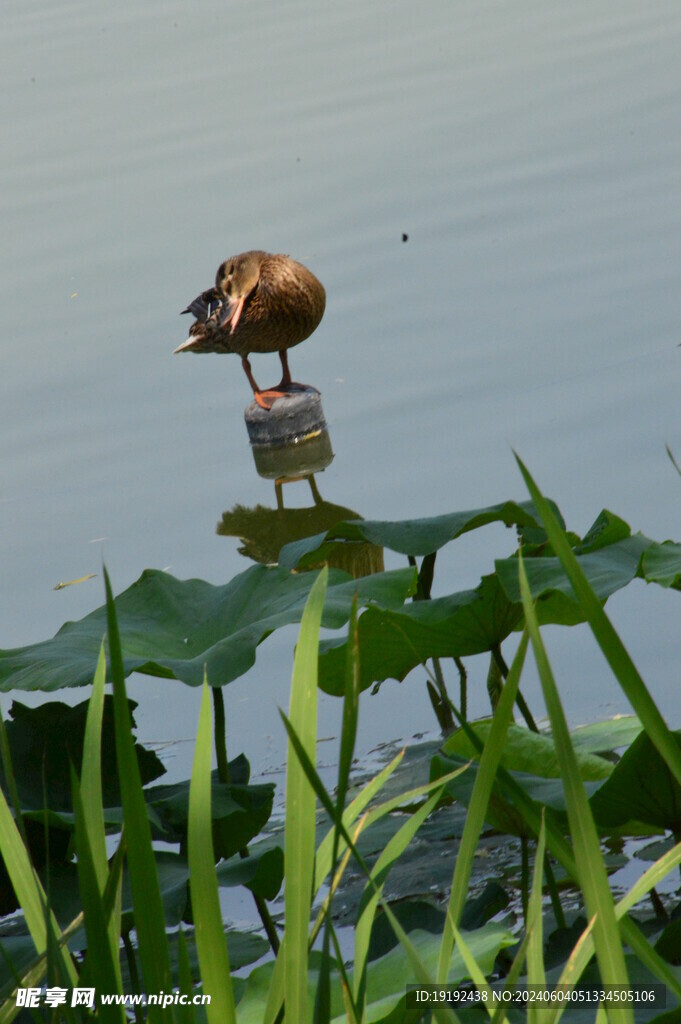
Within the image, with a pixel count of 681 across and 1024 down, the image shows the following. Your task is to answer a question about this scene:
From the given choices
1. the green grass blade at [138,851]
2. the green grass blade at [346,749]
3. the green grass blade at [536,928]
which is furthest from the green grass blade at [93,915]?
the green grass blade at [536,928]

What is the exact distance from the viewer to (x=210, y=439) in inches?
146

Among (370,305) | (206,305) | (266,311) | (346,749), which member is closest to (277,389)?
(266,311)

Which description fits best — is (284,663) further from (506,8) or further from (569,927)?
(506,8)

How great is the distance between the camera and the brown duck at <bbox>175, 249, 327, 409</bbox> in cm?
360

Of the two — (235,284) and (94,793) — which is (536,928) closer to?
(94,793)

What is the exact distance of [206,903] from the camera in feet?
2.91

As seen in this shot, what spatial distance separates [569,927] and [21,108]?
7462mm

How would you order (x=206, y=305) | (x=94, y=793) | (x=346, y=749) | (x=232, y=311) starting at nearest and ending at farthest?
1. (x=346, y=749)
2. (x=94, y=793)
3. (x=232, y=311)
4. (x=206, y=305)

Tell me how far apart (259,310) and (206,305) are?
19 centimetres

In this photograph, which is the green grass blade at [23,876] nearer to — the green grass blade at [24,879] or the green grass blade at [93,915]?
the green grass blade at [24,879]

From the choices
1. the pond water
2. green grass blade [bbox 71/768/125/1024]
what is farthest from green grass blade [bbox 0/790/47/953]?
the pond water

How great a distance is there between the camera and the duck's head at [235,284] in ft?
11.8

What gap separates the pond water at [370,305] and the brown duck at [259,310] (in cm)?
22

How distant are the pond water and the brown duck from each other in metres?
0.22
